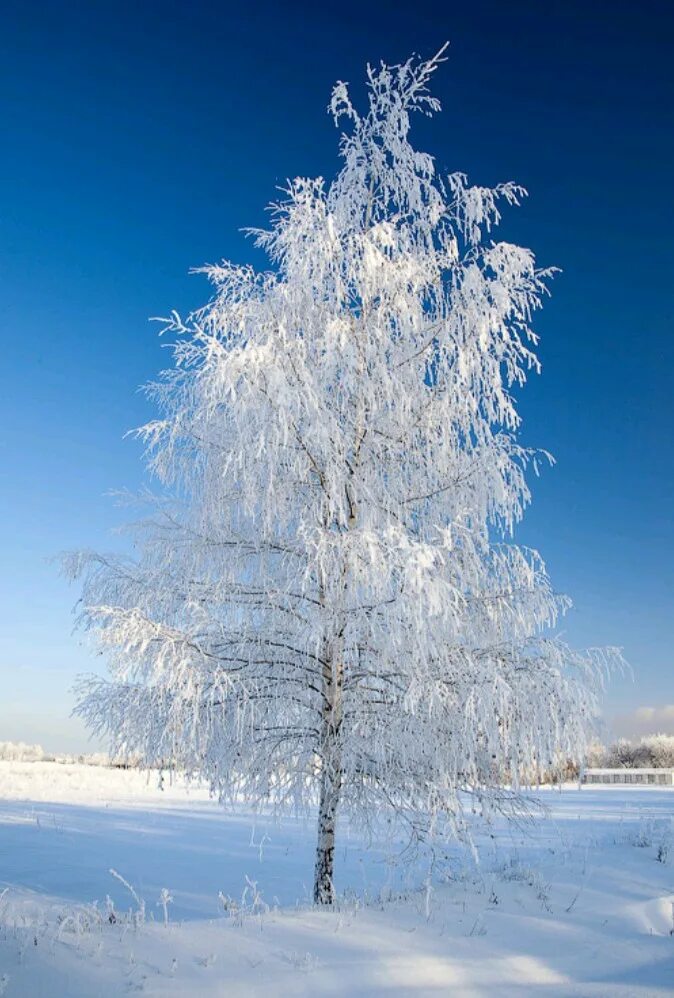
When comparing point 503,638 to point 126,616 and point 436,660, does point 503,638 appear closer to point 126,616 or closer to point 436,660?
point 436,660

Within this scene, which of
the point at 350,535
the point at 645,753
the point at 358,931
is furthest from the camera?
the point at 645,753

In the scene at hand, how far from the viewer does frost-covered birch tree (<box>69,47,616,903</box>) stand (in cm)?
649

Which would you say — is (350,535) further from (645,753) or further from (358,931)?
(645,753)

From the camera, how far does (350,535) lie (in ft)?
21.1

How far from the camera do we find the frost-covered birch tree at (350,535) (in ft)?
21.3

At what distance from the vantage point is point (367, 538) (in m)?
6.15

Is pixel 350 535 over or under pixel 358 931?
over

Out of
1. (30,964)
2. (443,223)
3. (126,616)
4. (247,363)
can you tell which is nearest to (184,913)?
(126,616)

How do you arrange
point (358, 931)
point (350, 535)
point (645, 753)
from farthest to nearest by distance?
point (645, 753) → point (350, 535) → point (358, 931)

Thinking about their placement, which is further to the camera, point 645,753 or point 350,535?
point 645,753

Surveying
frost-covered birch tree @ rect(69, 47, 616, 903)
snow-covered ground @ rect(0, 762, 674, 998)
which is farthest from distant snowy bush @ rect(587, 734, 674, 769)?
frost-covered birch tree @ rect(69, 47, 616, 903)

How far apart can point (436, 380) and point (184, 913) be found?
661cm

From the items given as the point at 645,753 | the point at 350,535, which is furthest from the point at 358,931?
the point at 645,753

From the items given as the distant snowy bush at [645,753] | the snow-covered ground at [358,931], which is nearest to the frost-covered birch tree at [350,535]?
the snow-covered ground at [358,931]
